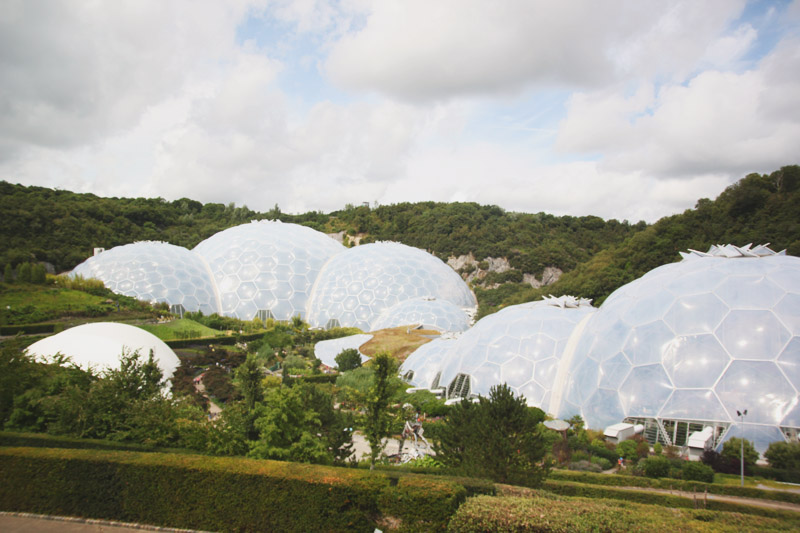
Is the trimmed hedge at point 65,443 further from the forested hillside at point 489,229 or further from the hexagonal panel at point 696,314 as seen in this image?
the forested hillside at point 489,229

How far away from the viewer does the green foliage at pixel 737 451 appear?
40.6ft

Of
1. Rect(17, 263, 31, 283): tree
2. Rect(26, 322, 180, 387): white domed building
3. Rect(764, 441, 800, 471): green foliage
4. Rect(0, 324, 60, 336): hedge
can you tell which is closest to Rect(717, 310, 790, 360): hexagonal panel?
Rect(764, 441, 800, 471): green foliage

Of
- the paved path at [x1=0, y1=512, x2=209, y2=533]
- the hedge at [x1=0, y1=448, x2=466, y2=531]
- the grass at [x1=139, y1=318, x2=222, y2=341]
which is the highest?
the grass at [x1=139, y1=318, x2=222, y2=341]

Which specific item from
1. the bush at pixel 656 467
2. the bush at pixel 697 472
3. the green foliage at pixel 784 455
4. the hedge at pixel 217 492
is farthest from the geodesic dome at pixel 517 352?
the hedge at pixel 217 492

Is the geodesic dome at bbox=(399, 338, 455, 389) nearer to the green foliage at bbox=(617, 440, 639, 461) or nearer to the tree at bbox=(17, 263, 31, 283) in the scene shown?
the green foliage at bbox=(617, 440, 639, 461)

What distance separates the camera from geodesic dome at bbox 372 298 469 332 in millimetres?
32094

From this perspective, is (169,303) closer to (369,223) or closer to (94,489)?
(94,489)

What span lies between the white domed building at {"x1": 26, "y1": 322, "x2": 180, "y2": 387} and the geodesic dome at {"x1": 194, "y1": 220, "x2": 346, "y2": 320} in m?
17.4

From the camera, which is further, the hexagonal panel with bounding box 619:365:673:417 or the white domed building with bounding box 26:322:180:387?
the white domed building with bounding box 26:322:180:387

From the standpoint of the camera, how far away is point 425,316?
3241 cm

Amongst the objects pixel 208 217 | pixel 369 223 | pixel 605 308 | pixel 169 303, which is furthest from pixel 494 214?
pixel 605 308

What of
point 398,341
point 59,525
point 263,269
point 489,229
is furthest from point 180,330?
point 489,229

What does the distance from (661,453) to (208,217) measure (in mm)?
75119

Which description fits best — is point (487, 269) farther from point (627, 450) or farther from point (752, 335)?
point (627, 450)
